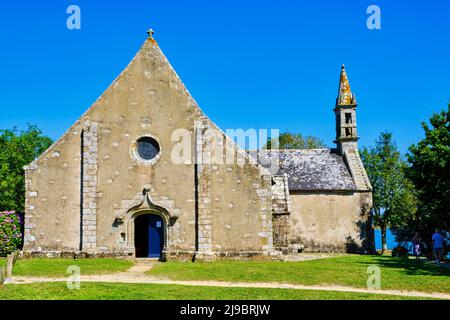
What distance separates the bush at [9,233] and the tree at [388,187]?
1123 inches

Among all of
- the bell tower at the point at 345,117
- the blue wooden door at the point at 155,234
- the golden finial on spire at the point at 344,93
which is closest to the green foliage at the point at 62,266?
the blue wooden door at the point at 155,234

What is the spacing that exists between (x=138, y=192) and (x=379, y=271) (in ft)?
37.9

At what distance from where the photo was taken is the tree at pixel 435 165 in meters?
22.6

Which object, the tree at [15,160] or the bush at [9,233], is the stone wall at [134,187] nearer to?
the bush at [9,233]

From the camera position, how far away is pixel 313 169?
35.0 m

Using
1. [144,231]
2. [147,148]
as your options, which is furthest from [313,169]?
[147,148]

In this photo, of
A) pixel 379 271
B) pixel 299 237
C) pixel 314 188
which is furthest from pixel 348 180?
pixel 379 271

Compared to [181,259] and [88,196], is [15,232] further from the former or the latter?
[181,259]

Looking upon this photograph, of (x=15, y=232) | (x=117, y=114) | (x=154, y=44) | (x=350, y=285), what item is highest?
(x=154, y=44)

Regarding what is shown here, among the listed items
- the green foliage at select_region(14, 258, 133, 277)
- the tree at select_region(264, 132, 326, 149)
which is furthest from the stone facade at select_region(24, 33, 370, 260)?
the tree at select_region(264, 132, 326, 149)

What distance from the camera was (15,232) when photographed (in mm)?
23953

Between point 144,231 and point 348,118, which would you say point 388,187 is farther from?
point 144,231

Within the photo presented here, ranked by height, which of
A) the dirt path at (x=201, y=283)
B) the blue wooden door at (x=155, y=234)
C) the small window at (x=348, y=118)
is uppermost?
the small window at (x=348, y=118)
